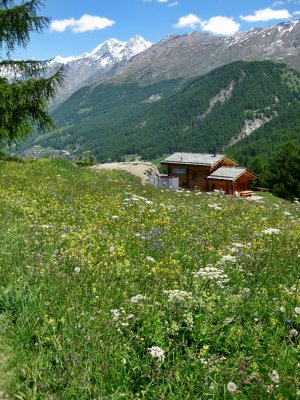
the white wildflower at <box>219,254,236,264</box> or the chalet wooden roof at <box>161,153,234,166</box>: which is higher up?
the chalet wooden roof at <box>161,153,234,166</box>

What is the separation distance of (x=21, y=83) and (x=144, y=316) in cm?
1880

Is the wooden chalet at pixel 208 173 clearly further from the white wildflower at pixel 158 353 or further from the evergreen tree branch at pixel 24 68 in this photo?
the white wildflower at pixel 158 353

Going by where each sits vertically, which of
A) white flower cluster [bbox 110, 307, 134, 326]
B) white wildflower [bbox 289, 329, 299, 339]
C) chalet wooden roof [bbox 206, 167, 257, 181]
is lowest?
chalet wooden roof [bbox 206, 167, 257, 181]

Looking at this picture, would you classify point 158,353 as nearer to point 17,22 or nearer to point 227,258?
point 227,258

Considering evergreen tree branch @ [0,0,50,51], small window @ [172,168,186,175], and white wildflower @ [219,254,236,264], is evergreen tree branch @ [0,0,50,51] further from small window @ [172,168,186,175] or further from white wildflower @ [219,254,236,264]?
small window @ [172,168,186,175]

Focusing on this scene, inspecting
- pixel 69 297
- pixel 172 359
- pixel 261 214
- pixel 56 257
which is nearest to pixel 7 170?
pixel 261 214

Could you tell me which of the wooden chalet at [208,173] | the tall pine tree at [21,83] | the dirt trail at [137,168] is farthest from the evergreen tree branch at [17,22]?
the wooden chalet at [208,173]

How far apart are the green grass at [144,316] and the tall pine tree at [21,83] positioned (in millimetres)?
13940

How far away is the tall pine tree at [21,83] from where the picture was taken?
2081 cm

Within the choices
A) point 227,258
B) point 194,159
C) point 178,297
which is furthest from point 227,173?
point 178,297

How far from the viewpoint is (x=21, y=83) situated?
20.9 metres

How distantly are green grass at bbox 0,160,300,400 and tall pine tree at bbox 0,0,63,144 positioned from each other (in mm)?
13940

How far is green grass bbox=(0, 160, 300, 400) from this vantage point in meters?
4.03

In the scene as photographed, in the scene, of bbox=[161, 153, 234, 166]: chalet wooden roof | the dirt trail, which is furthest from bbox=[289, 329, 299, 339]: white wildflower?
bbox=[161, 153, 234, 166]: chalet wooden roof
